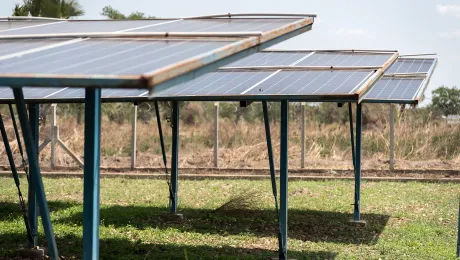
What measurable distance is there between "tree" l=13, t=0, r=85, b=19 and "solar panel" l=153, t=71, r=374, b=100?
47.3ft

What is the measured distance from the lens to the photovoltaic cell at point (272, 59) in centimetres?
1245

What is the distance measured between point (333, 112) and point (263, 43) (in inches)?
1321

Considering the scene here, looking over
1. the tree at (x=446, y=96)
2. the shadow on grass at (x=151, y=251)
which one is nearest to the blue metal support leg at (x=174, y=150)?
the shadow on grass at (x=151, y=251)

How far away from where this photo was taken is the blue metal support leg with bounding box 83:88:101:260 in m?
5.55

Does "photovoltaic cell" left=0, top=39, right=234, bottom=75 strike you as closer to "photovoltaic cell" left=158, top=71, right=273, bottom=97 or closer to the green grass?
the green grass

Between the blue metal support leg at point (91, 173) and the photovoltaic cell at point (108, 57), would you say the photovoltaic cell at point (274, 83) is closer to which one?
the photovoltaic cell at point (108, 57)

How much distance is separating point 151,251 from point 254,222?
313 centimetres

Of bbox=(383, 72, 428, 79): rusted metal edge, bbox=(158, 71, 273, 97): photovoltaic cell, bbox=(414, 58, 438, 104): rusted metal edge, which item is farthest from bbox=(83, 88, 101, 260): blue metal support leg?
bbox=(383, 72, 428, 79): rusted metal edge

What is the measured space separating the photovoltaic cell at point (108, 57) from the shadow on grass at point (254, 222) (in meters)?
6.03

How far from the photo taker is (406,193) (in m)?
17.7

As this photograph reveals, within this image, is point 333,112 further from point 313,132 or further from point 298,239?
point 298,239

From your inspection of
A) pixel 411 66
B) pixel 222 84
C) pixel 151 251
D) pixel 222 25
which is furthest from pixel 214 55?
pixel 411 66

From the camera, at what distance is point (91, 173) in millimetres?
5551

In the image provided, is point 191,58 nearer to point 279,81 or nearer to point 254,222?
point 279,81
